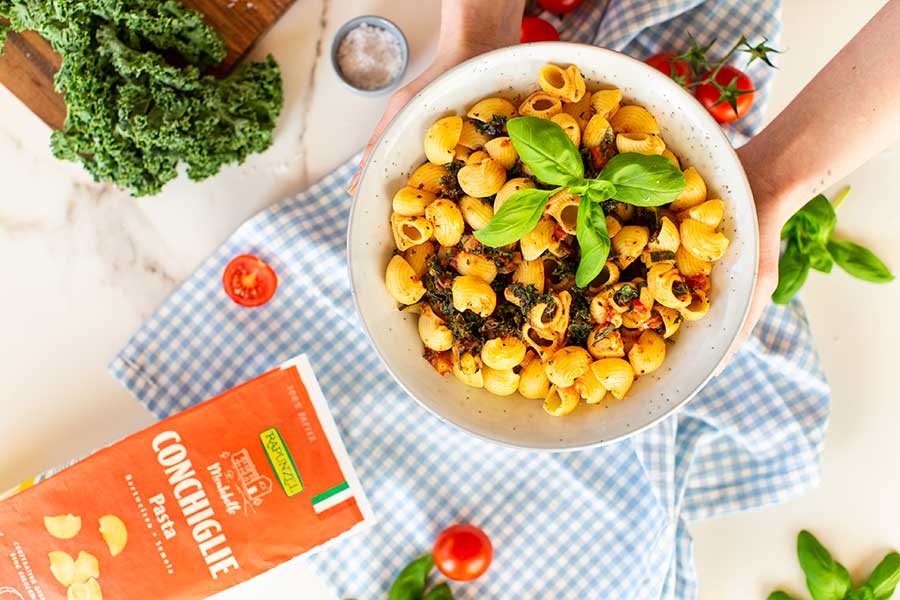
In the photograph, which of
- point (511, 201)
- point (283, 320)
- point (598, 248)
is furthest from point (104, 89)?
point (598, 248)

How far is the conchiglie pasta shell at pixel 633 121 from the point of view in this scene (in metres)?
1.13

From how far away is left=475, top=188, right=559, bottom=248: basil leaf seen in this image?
1.05 m

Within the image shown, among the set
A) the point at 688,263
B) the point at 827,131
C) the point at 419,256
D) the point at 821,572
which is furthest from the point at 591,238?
the point at 821,572

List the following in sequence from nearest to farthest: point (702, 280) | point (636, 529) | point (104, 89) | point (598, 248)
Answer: point (598, 248)
point (702, 280)
point (104, 89)
point (636, 529)

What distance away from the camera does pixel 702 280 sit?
1.14m

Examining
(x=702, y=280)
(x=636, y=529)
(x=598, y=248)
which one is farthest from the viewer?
(x=636, y=529)

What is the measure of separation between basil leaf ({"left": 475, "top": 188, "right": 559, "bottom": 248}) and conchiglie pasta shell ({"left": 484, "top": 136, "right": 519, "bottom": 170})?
0.10 meters

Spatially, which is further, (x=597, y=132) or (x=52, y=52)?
(x=52, y=52)

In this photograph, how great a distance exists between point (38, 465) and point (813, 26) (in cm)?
188

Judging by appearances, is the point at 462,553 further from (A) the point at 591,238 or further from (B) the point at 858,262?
(B) the point at 858,262

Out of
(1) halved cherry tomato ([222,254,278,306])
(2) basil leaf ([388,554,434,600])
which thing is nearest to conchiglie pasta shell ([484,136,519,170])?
(1) halved cherry tomato ([222,254,278,306])

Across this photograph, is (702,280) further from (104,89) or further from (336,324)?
(104,89)

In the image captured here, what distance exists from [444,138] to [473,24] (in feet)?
0.90

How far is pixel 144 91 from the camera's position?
1438 millimetres
